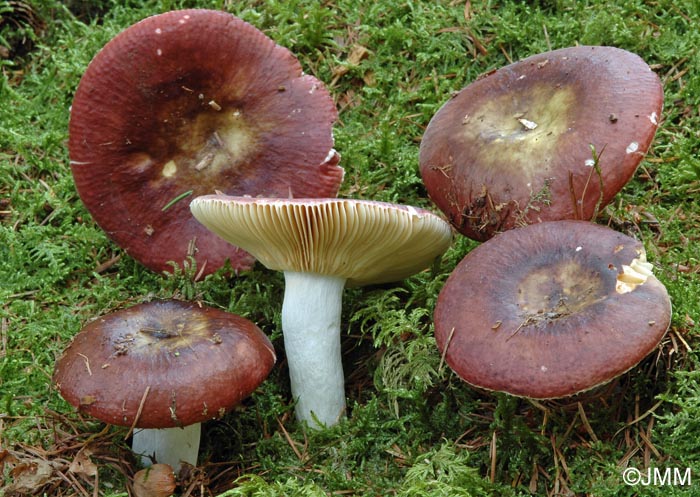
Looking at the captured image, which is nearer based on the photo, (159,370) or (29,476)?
(159,370)

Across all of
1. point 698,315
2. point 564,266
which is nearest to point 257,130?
point 564,266

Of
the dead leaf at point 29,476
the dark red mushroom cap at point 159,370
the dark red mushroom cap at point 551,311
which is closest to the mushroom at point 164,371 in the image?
the dark red mushroom cap at point 159,370

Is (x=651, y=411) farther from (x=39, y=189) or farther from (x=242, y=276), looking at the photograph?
(x=39, y=189)

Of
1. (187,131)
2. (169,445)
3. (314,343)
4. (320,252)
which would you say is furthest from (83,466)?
(187,131)

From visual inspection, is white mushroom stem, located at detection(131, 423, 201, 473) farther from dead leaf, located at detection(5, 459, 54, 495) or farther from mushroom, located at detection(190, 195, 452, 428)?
mushroom, located at detection(190, 195, 452, 428)

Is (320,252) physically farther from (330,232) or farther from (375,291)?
(375,291)
